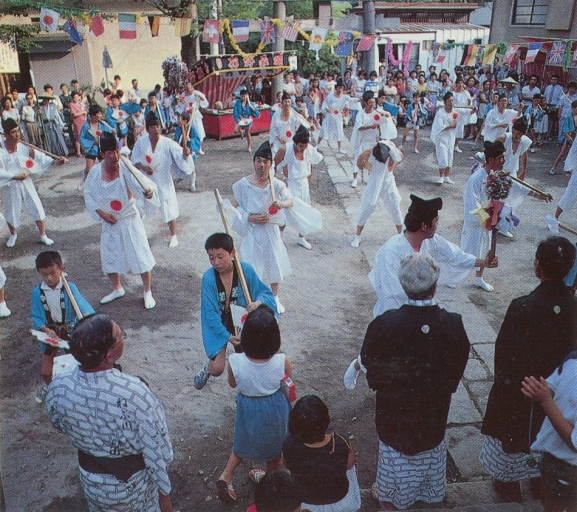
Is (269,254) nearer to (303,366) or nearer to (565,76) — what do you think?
(303,366)


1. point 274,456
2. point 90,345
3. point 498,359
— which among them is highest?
point 90,345

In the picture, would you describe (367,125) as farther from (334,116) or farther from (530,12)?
(530,12)

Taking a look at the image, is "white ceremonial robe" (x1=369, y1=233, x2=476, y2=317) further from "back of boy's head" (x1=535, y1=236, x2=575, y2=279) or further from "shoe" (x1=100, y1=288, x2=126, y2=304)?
"shoe" (x1=100, y1=288, x2=126, y2=304)

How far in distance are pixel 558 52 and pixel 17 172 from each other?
1344 centimetres

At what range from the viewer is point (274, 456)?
3311 millimetres

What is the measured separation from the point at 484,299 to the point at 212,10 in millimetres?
17434

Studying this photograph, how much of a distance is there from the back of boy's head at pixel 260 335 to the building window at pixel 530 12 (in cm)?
1667

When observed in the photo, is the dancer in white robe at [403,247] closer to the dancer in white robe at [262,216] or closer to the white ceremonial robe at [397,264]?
the white ceremonial robe at [397,264]

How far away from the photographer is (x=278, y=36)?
1672 cm

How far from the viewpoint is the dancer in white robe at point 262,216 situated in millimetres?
5273

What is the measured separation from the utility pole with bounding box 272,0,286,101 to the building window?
25.2 ft

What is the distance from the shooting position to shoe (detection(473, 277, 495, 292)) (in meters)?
6.37

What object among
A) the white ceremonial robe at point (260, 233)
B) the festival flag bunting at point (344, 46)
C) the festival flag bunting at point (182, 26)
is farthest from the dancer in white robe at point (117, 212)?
the festival flag bunting at point (344, 46)

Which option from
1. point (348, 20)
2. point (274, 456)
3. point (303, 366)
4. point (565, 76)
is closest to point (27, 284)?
point (303, 366)
